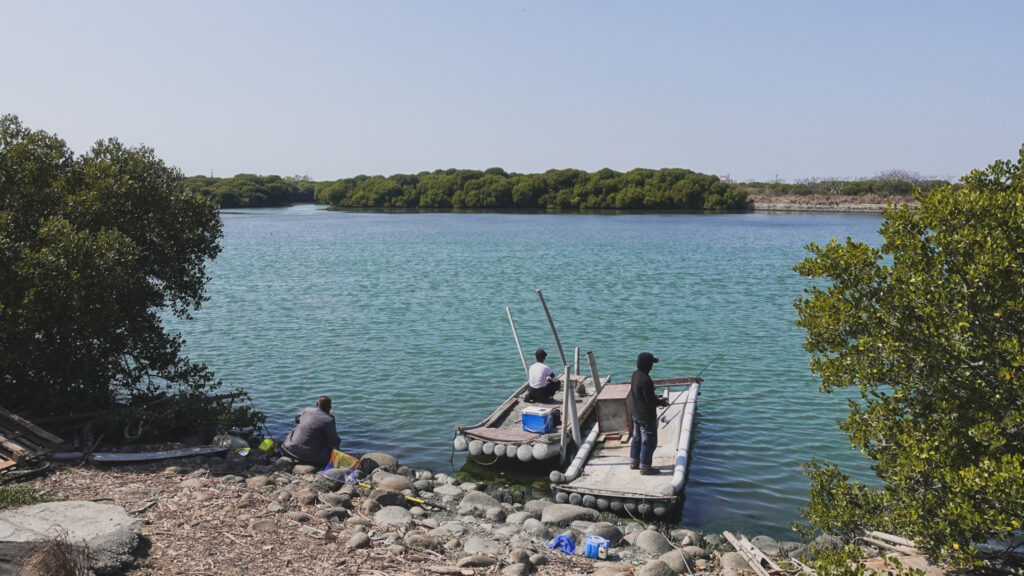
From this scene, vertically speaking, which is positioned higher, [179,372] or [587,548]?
[179,372]

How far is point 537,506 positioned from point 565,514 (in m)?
0.73

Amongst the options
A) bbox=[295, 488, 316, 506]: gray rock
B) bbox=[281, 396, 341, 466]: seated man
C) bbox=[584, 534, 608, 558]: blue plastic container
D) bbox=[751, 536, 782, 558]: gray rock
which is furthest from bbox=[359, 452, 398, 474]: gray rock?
bbox=[751, 536, 782, 558]: gray rock

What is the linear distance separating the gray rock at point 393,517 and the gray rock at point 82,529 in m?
3.20

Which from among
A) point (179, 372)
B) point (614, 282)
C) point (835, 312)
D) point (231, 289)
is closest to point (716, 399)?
point (835, 312)

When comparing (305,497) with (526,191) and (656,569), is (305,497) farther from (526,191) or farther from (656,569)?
(526,191)

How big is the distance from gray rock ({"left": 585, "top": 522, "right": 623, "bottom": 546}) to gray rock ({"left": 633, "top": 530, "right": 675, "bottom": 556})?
28 centimetres

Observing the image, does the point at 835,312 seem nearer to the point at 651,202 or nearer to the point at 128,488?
the point at 128,488

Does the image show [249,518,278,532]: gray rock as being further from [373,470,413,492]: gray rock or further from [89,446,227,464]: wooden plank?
[89,446,227,464]: wooden plank

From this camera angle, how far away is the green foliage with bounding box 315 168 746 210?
511 ft

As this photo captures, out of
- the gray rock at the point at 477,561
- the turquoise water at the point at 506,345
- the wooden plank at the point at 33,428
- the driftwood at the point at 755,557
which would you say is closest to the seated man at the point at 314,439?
the turquoise water at the point at 506,345

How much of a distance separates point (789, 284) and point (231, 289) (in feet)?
97.9

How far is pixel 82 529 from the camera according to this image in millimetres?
8227

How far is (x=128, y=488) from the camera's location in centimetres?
1059

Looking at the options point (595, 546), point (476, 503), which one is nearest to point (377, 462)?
point (476, 503)
